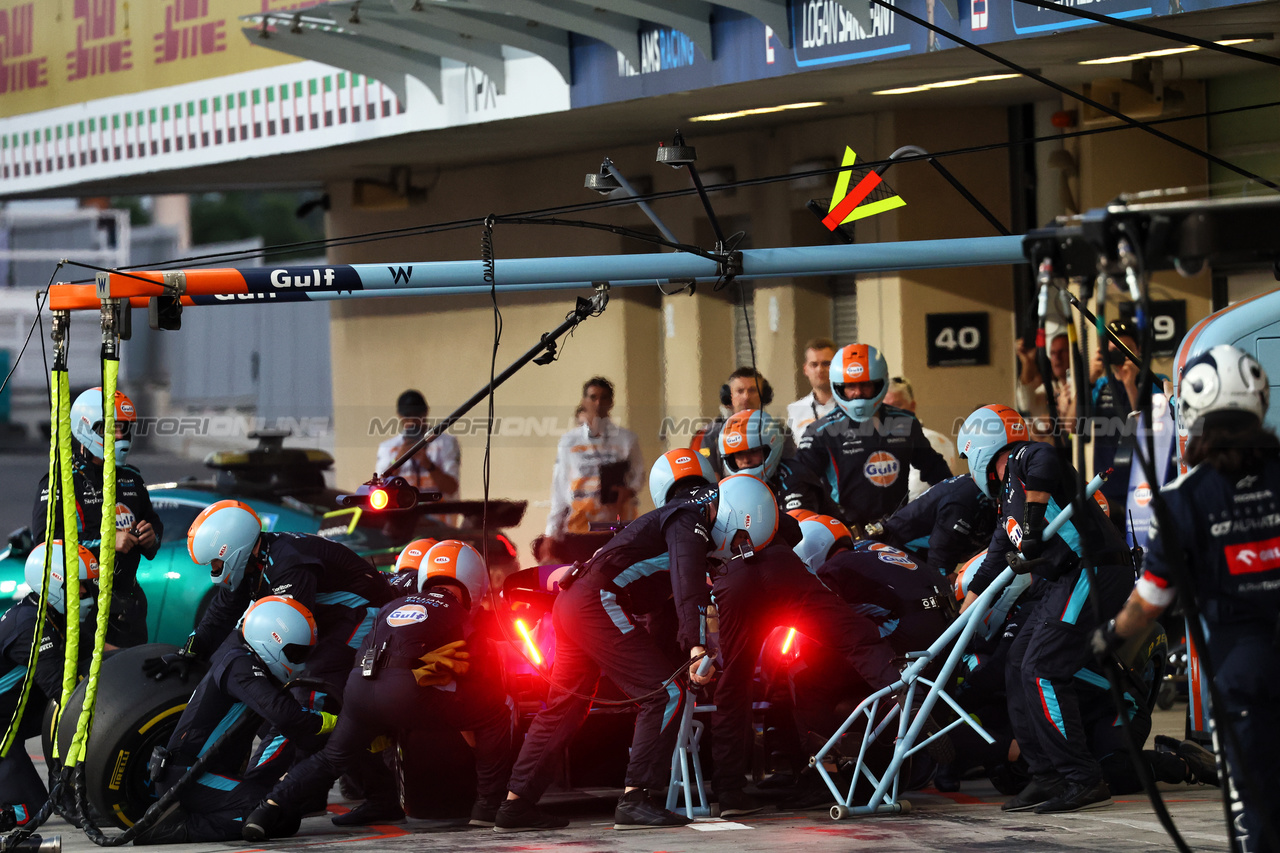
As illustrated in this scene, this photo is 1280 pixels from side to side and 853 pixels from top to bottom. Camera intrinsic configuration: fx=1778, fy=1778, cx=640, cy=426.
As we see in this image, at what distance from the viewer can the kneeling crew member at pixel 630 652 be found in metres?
8.34

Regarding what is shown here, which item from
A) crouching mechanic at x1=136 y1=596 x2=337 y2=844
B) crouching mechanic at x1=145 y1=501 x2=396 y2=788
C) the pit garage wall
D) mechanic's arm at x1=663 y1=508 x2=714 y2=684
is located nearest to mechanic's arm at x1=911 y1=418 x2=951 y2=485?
the pit garage wall

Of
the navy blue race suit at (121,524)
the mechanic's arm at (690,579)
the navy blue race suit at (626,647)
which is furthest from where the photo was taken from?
the navy blue race suit at (121,524)

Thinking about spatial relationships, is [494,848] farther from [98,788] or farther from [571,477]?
[571,477]

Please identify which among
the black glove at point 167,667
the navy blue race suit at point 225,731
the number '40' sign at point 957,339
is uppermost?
the number '40' sign at point 957,339

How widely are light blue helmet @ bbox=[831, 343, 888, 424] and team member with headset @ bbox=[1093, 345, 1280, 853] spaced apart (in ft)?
15.9

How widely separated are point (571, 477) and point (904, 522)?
3.29 metres

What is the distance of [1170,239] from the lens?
226 inches

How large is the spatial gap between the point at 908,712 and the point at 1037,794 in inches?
29.9

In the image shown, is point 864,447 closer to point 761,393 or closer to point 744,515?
point 761,393

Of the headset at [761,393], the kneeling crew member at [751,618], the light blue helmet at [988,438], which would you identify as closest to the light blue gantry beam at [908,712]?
the kneeling crew member at [751,618]

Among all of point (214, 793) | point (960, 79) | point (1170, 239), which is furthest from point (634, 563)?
point (960, 79)

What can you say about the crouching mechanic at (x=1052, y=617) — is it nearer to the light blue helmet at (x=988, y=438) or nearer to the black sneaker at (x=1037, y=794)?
the black sneaker at (x=1037, y=794)

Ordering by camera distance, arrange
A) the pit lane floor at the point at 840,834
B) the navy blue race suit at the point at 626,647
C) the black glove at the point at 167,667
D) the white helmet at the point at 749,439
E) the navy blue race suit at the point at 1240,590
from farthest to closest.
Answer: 1. the white helmet at the point at 749,439
2. the black glove at the point at 167,667
3. the navy blue race suit at the point at 626,647
4. the pit lane floor at the point at 840,834
5. the navy blue race suit at the point at 1240,590

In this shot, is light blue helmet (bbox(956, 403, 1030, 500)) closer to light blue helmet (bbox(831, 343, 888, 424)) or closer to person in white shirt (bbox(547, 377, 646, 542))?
light blue helmet (bbox(831, 343, 888, 424))
